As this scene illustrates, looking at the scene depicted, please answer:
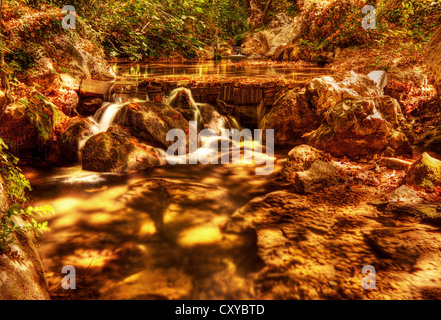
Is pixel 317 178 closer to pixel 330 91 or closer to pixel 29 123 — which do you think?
pixel 330 91

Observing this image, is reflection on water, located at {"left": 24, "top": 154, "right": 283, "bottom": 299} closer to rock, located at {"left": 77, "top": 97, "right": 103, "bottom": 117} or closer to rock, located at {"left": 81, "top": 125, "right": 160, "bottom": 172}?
rock, located at {"left": 81, "top": 125, "right": 160, "bottom": 172}

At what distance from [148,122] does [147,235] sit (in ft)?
12.0

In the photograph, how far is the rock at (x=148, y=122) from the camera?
6.59m

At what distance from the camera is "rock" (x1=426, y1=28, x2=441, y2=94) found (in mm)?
3703

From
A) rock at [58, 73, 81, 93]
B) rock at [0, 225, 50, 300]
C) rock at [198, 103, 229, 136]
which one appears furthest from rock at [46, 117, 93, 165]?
rock at [0, 225, 50, 300]

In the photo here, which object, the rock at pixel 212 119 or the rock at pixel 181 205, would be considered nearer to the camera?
the rock at pixel 181 205

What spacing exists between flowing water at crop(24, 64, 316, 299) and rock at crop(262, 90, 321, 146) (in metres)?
1.73

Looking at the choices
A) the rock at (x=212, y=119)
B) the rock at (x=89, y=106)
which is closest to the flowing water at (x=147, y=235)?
the rock at (x=89, y=106)

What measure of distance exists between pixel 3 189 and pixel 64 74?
5.05 metres

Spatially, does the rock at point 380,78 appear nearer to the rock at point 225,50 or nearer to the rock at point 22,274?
the rock at point 22,274

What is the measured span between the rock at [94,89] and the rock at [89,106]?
111 millimetres

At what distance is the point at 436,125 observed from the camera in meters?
7.39

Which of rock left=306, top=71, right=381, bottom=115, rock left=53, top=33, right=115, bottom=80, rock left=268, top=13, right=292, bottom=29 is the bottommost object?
rock left=306, top=71, right=381, bottom=115

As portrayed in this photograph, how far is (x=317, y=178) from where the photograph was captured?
15.5 ft
